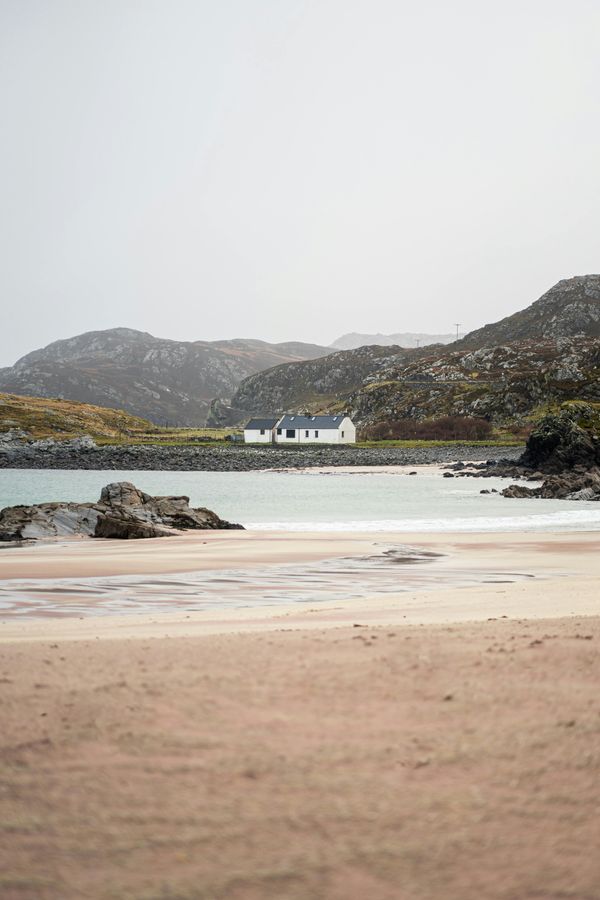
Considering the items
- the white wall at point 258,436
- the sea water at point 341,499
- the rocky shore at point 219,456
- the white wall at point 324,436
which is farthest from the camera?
the white wall at point 258,436

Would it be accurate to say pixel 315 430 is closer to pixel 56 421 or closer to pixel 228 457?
pixel 228 457

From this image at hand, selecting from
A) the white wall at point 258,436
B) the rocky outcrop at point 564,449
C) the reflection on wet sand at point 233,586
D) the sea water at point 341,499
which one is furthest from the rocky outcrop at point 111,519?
the white wall at point 258,436

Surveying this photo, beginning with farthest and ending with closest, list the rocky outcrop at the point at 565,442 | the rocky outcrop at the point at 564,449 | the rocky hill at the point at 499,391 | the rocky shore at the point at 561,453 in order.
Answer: the rocky hill at the point at 499,391, the rocky outcrop at the point at 565,442, the rocky outcrop at the point at 564,449, the rocky shore at the point at 561,453

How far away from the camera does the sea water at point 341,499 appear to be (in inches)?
1506

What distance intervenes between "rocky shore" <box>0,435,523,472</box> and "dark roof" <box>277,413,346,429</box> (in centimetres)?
886

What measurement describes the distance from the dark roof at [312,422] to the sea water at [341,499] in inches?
1833

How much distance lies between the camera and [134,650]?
8328 millimetres

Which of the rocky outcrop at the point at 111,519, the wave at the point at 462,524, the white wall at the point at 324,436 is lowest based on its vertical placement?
the wave at the point at 462,524

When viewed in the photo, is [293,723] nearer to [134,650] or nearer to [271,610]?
[134,650]

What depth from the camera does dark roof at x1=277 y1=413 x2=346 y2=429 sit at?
143500 millimetres

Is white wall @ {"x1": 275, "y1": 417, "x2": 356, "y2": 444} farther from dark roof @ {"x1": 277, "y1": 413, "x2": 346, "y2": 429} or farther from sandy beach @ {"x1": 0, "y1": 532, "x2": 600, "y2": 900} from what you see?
sandy beach @ {"x1": 0, "y1": 532, "x2": 600, "y2": 900}

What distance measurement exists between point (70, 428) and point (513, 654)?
17111 centimetres

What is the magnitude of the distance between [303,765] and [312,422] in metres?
141

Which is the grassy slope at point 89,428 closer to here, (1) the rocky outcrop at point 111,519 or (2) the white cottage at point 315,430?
(2) the white cottage at point 315,430
